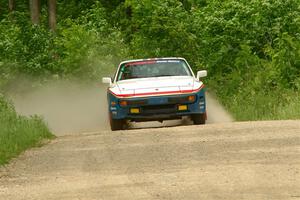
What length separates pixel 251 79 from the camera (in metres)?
27.0

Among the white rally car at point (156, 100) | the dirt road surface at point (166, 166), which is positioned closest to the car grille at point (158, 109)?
the white rally car at point (156, 100)

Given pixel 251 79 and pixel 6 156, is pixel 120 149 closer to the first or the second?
pixel 6 156

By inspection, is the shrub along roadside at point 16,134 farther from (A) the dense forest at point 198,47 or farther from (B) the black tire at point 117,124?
(A) the dense forest at point 198,47

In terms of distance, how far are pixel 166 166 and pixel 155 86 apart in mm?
8108

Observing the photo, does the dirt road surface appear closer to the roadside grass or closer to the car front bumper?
the car front bumper

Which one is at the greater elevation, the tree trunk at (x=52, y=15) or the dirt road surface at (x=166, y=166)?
the tree trunk at (x=52, y=15)

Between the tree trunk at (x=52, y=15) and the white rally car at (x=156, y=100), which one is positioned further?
the tree trunk at (x=52, y=15)

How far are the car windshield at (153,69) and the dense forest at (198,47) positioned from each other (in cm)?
363

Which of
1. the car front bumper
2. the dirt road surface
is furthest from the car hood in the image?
the dirt road surface

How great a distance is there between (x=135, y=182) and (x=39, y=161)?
11.0ft

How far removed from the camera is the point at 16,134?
→ 16312 millimetres

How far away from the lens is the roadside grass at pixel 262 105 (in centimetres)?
2194

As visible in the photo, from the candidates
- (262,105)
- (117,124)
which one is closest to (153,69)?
(117,124)

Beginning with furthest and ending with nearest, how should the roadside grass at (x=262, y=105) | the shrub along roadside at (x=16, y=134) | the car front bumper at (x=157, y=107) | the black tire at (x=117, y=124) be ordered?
1. the roadside grass at (x=262, y=105)
2. the black tire at (x=117, y=124)
3. the car front bumper at (x=157, y=107)
4. the shrub along roadside at (x=16, y=134)
